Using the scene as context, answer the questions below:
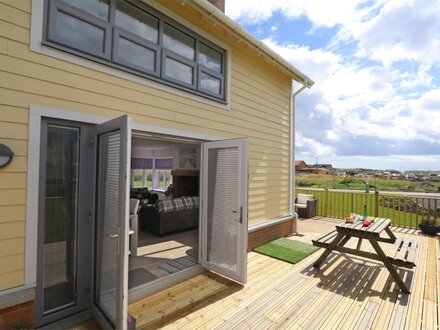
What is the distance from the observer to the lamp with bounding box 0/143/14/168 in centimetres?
198

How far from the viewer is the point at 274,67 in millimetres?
5348

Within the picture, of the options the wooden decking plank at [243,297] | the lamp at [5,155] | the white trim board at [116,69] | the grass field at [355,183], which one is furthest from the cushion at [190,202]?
the grass field at [355,183]

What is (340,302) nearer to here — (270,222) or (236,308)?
(236,308)

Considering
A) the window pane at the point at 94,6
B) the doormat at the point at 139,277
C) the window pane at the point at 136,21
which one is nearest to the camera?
the window pane at the point at 94,6

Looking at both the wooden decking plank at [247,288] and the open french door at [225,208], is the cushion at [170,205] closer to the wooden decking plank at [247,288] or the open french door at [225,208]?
the open french door at [225,208]

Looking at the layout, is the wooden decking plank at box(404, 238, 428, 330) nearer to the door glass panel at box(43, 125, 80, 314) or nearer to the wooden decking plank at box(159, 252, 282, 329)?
the wooden decking plank at box(159, 252, 282, 329)

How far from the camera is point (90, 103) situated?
2.55 meters

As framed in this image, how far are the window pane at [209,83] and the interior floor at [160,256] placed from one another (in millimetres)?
3082

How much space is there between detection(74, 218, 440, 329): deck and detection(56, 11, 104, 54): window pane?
3.11 meters

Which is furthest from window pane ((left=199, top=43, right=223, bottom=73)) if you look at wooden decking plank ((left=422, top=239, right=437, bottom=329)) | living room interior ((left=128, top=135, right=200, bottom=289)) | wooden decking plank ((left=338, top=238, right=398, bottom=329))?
wooden decking plank ((left=422, top=239, right=437, bottom=329))

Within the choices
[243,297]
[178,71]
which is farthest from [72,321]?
[178,71]

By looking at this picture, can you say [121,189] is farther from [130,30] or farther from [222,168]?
[130,30]

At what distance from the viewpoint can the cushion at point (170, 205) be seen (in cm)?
549

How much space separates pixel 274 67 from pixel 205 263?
4.53 meters
